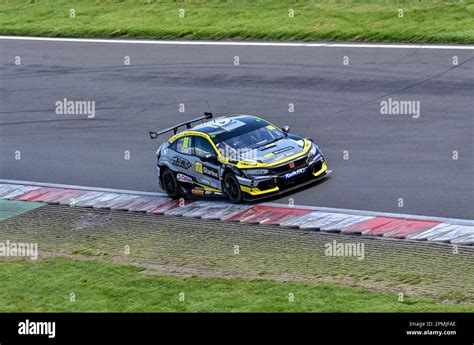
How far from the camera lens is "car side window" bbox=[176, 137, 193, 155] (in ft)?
88.1

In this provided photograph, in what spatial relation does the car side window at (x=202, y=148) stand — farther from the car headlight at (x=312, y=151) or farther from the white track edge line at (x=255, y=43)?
the white track edge line at (x=255, y=43)

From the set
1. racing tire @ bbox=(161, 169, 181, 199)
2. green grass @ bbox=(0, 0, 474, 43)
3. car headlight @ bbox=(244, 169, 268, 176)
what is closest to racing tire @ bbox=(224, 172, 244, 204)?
car headlight @ bbox=(244, 169, 268, 176)

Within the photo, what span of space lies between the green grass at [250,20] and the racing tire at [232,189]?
41.6 feet

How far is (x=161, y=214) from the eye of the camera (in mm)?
26062

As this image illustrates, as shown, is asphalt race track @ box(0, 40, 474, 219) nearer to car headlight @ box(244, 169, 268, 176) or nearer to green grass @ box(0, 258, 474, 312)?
→ car headlight @ box(244, 169, 268, 176)

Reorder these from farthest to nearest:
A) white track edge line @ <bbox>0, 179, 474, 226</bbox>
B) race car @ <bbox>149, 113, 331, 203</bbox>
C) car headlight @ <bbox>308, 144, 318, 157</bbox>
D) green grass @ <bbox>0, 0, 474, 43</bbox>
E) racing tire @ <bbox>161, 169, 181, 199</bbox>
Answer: green grass @ <bbox>0, 0, 474, 43</bbox>, racing tire @ <bbox>161, 169, 181, 199</bbox>, car headlight @ <bbox>308, 144, 318, 157</bbox>, race car @ <bbox>149, 113, 331, 203</bbox>, white track edge line @ <bbox>0, 179, 474, 226</bbox>

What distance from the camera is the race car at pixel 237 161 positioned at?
1013 inches

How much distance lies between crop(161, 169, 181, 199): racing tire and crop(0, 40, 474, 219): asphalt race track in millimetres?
905

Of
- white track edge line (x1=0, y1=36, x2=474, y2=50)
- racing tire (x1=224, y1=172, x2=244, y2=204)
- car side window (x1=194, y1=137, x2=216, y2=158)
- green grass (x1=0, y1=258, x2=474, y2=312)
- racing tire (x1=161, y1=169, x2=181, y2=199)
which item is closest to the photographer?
green grass (x1=0, y1=258, x2=474, y2=312)

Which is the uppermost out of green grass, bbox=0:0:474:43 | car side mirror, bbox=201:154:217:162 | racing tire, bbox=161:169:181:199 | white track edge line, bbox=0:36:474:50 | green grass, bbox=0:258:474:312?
green grass, bbox=0:0:474:43
